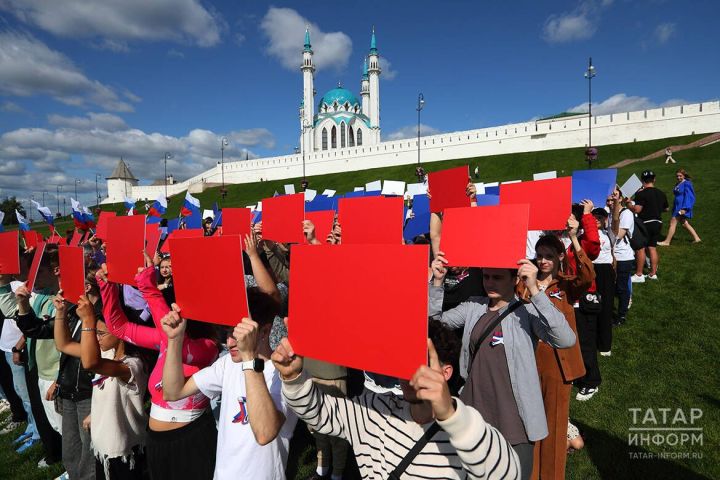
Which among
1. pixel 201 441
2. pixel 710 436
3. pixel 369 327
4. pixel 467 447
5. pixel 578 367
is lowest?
pixel 710 436

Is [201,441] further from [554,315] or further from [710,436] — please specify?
[710,436]

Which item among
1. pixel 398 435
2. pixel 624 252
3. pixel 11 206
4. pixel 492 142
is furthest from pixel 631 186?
pixel 11 206

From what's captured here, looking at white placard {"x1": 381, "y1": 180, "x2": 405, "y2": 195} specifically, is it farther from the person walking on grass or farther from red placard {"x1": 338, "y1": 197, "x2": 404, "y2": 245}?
the person walking on grass

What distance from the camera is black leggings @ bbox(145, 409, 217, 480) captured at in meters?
2.48

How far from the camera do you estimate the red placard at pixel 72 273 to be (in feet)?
9.32

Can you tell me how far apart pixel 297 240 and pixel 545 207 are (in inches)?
97.0

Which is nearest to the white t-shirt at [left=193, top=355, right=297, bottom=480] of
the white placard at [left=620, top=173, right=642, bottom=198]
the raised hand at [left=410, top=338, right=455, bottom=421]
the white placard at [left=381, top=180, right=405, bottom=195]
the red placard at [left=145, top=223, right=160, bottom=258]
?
the raised hand at [left=410, top=338, right=455, bottom=421]

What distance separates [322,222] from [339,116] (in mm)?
70799

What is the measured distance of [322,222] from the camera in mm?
4684

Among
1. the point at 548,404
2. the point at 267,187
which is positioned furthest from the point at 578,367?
the point at 267,187

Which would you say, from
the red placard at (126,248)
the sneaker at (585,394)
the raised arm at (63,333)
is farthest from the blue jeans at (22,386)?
the sneaker at (585,394)

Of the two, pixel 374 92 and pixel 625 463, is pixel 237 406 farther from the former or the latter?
pixel 374 92

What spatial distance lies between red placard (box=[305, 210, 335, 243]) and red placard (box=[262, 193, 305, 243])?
484 millimetres

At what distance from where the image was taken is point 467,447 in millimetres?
1272
